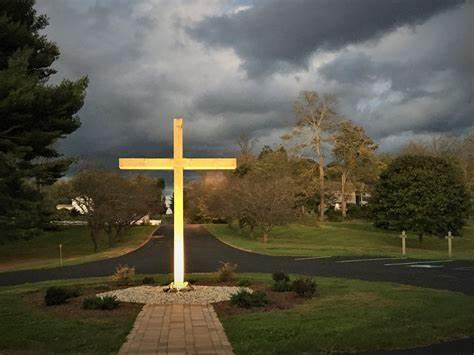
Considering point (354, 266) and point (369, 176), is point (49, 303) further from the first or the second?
point (369, 176)

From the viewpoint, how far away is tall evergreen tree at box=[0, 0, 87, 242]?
1073 centimetres

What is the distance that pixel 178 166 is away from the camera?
12156 millimetres

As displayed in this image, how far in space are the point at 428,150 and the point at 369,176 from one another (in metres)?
7.28

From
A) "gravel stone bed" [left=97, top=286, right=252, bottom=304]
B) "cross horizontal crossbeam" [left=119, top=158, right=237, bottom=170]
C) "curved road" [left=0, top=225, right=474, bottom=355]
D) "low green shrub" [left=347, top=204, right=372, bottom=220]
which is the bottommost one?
"curved road" [left=0, top=225, right=474, bottom=355]

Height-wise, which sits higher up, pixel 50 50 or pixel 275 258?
pixel 50 50

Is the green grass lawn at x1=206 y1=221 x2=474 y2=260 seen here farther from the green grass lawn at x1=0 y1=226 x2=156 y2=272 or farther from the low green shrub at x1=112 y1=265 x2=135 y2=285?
the low green shrub at x1=112 y1=265 x2=135 y2=285

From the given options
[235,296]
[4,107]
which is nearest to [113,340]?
[235,296]

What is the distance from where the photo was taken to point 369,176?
213ft

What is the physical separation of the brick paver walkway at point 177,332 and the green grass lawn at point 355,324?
0.25 metres

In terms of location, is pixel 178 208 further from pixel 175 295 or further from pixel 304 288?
pixel 304 288

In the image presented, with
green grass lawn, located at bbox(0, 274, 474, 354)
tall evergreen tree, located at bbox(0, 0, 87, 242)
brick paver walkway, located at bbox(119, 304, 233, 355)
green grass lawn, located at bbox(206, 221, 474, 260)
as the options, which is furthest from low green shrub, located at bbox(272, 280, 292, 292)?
green grass lawn, located at bbox(206, 221, 474, 260)

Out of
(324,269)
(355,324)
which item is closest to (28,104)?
(355,324)

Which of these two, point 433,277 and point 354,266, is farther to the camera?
point 354,266

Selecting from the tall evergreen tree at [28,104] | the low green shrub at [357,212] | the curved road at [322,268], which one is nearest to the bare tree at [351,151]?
the low green shrub at [357,212]
